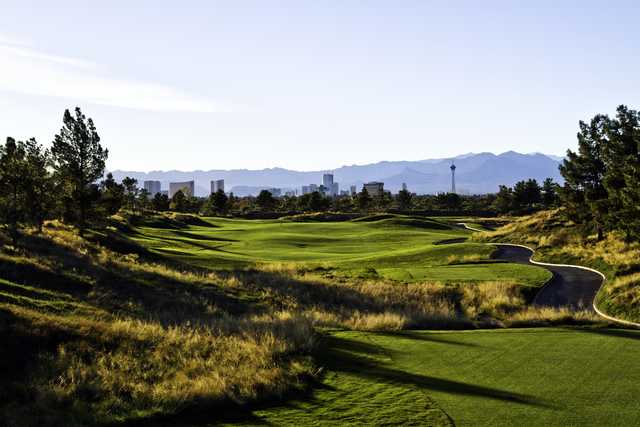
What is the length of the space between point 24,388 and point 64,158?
3984cm

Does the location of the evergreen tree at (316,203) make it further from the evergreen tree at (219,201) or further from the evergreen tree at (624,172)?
the evergreen tree at (624,172)

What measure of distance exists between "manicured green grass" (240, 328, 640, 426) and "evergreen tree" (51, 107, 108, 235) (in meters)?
37.5

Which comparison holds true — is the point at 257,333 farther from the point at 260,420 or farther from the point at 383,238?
the point at 383,238

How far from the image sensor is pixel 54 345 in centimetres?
1256

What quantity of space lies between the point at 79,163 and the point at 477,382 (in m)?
43.2

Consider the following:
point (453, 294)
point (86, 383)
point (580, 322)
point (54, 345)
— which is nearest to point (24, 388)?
point (86, 383)

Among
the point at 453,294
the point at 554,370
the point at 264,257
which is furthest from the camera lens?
the point at 264,257

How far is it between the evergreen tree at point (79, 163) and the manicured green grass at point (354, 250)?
25.1 feet

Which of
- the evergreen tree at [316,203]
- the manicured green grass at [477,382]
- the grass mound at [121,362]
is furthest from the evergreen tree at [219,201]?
the manicured green grass at [477,382]

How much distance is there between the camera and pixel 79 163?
46750 millimetres

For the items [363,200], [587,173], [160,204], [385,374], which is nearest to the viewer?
[385,374]

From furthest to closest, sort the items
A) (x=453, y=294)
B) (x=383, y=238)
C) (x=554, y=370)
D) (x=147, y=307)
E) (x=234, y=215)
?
(x=234, y=215), (x=383, y=238), (x=453, y=294), (x=147, y=307), (x=554, y=370)

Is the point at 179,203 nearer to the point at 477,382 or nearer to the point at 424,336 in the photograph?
the point at 424,336

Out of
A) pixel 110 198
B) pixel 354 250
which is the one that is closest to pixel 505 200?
pixel 354 250
